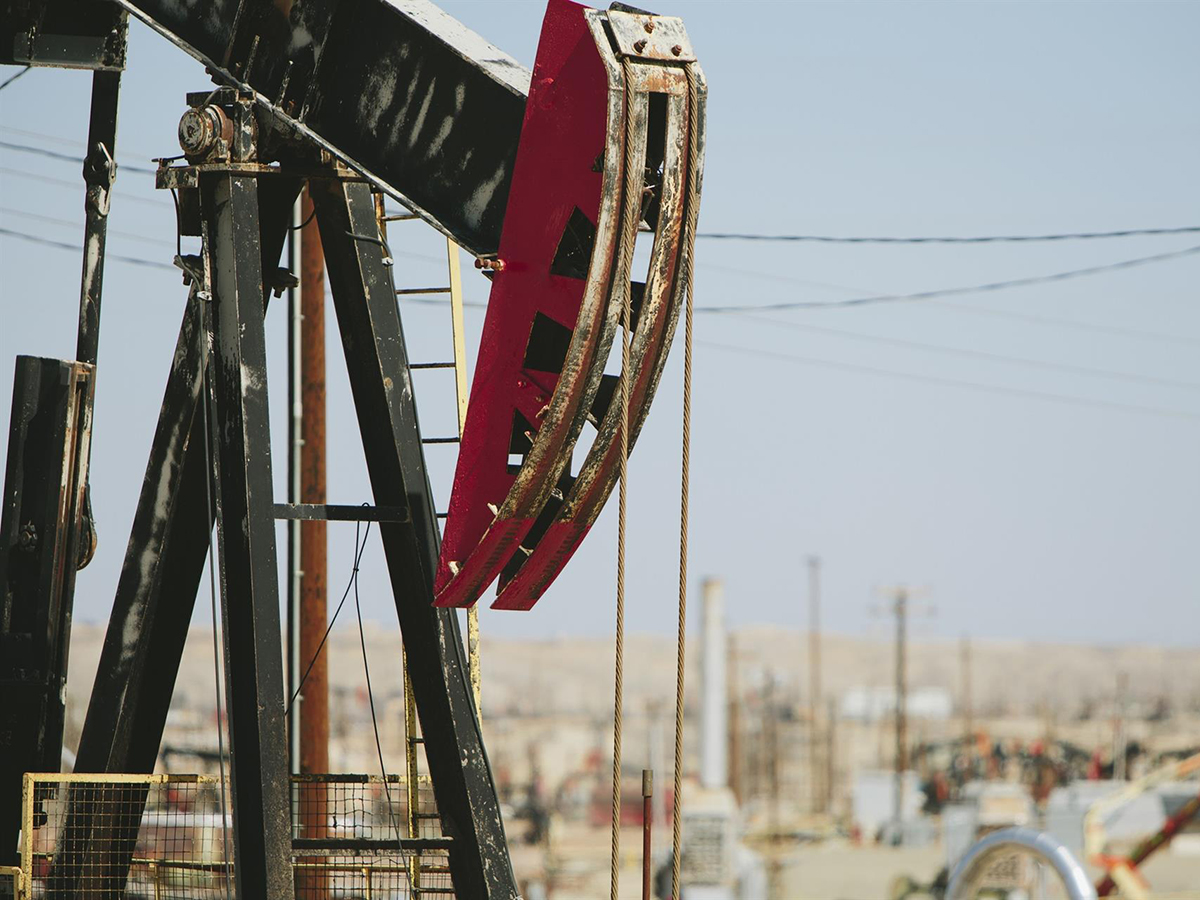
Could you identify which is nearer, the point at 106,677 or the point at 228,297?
the point at 228,297

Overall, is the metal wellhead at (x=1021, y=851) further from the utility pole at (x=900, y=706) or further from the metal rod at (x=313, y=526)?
the utility pole at (x=900, y=706)

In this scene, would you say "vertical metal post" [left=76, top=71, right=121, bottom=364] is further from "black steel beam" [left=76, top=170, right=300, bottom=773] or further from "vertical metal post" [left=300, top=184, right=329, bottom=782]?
"vertical metal post" [left=300, top=184, right=329, bottom=782]

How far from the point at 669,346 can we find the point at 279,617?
157cm

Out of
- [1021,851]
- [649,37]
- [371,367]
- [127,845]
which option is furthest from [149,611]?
[1021,851]

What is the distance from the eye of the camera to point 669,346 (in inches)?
196

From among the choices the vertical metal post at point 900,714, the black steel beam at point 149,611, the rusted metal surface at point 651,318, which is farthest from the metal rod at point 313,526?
the vertical metal post at point 900,714

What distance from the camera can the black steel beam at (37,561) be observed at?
6.25m

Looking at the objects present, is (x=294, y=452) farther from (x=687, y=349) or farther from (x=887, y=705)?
(x=887, y=705)

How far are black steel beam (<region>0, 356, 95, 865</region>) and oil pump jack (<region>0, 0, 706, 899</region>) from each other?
0.03ft

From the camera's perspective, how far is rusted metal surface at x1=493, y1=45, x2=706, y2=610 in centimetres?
479

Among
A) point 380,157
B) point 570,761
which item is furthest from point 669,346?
point 570,761

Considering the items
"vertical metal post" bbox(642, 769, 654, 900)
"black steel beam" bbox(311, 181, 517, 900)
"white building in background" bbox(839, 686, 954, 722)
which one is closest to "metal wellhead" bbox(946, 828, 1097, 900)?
"black steel beam" bbox(311, 181, 517, 900)

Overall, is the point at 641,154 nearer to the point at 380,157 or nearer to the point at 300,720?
the point at 380,157

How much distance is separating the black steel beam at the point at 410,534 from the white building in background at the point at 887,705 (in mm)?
90035
